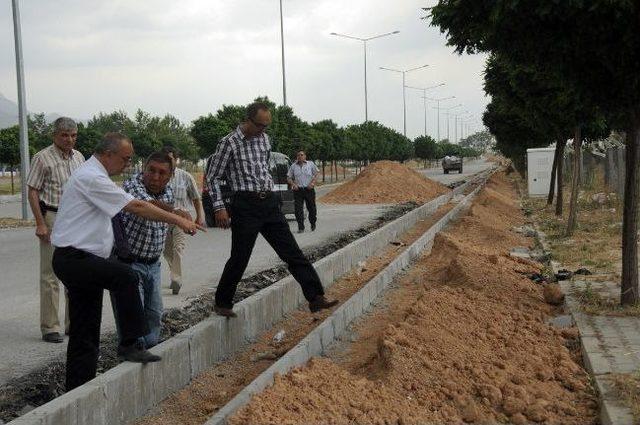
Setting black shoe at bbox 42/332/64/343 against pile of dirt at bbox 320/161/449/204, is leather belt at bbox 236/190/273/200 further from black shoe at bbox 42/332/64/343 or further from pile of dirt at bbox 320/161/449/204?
pile of dirt at bbox 320/161/449/204

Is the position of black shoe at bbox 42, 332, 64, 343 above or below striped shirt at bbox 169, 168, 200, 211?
below

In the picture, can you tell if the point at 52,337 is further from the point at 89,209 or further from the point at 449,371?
the point at 449,371

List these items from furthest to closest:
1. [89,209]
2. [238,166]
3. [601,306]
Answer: [601,306] → [238,166] → [89,209]

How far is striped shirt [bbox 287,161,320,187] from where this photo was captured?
1755 cm

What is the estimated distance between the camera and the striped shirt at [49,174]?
267 inches

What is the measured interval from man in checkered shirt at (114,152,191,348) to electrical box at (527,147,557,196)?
24.6 metres

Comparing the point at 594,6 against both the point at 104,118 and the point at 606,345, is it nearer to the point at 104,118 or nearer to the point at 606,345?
the point at 606,345

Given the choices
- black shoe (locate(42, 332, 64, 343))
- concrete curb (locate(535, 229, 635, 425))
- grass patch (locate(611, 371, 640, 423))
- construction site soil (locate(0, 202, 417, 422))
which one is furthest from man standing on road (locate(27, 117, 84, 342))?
grass patch (locate(611, 371, 640, 423))

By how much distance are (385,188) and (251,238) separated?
30.1m

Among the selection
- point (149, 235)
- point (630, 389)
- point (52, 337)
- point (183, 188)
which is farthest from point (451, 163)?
point (630, 389)

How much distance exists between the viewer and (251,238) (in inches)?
267

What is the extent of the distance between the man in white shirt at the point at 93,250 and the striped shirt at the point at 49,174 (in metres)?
1.95

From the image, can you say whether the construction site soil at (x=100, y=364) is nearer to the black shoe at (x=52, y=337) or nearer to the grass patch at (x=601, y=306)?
the black shoe at (x=52, y=337)

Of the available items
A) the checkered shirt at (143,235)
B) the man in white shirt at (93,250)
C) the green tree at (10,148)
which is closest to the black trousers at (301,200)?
the checkered shirt at (143,235)
